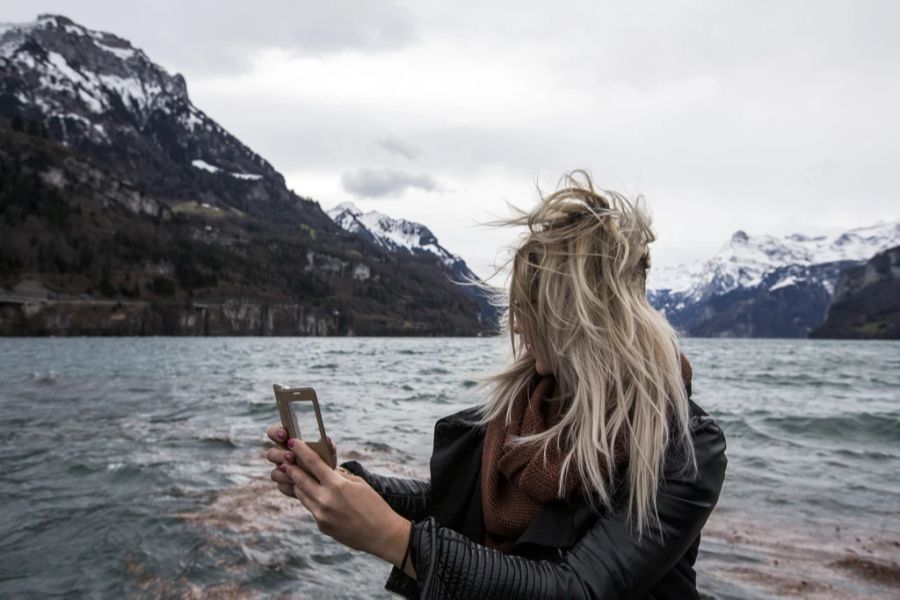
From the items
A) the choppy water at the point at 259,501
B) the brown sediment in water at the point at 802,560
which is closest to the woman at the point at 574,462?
the choppy water at the point at 259,501

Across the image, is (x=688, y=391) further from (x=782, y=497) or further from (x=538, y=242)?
(x=782, y=497)

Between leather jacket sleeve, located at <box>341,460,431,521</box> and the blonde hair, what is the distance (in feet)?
2.82

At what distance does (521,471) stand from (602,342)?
556 millimetres

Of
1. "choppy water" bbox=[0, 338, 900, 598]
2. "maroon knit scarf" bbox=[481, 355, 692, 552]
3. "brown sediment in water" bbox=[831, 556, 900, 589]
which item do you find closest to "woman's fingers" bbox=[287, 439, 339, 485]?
"maroon knit scarf" bbox=[481, 355, 692, 552]

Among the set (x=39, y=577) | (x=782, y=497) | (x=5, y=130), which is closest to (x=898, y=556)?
(x=782, y=497)

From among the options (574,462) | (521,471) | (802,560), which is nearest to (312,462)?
(521,471)

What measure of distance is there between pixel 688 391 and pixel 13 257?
527 feet

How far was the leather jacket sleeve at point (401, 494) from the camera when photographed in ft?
10.0

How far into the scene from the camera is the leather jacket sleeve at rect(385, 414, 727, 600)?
206 centimetres

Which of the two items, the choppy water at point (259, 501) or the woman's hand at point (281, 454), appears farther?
the choppy water at point (259, 501)

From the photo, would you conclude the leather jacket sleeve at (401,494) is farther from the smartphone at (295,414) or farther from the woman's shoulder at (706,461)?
the woman's shoulder at (706,461)

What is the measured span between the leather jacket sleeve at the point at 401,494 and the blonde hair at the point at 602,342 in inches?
33.9

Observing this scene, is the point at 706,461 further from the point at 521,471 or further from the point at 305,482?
the point at 305,482

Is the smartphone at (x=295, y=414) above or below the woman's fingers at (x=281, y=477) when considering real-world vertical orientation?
above
